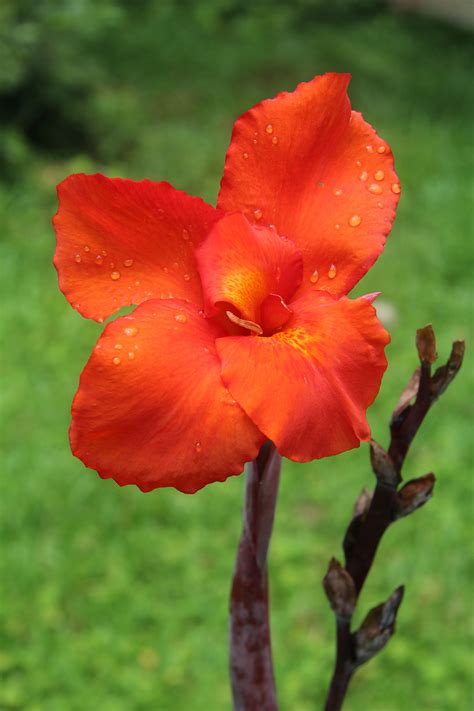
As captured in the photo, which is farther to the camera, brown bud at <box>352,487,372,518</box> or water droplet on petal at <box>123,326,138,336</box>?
brown bud at <box>352,487,372,518</box>

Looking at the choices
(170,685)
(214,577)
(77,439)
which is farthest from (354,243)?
(214,577)

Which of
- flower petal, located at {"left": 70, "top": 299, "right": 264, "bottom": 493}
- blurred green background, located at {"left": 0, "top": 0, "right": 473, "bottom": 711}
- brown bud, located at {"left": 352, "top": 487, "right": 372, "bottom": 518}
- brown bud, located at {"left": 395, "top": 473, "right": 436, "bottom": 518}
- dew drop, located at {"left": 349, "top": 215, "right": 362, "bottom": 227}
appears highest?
dew drop, located at {"left": 349, "top": 215, "right": 362, "bottom": 227}

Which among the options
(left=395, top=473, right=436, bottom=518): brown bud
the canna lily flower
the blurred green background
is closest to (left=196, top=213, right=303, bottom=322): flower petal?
the canna lily flower

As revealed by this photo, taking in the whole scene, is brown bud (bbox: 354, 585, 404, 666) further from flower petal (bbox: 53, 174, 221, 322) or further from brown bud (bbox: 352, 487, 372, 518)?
flower petal (bbox: 53, 174, 221, 322)

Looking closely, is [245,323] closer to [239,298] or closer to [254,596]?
[239,298]

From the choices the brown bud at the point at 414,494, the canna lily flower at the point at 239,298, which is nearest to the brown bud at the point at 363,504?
the brown bud at the point at 414,494

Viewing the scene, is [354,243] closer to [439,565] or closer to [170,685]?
[170,685]

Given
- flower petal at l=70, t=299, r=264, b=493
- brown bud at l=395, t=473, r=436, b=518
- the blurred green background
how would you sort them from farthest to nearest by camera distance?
the blurred green background → brown bud at l=395, t=473, r=436, b=518 → flower petal at l=70, t=299, r=264, b=493
